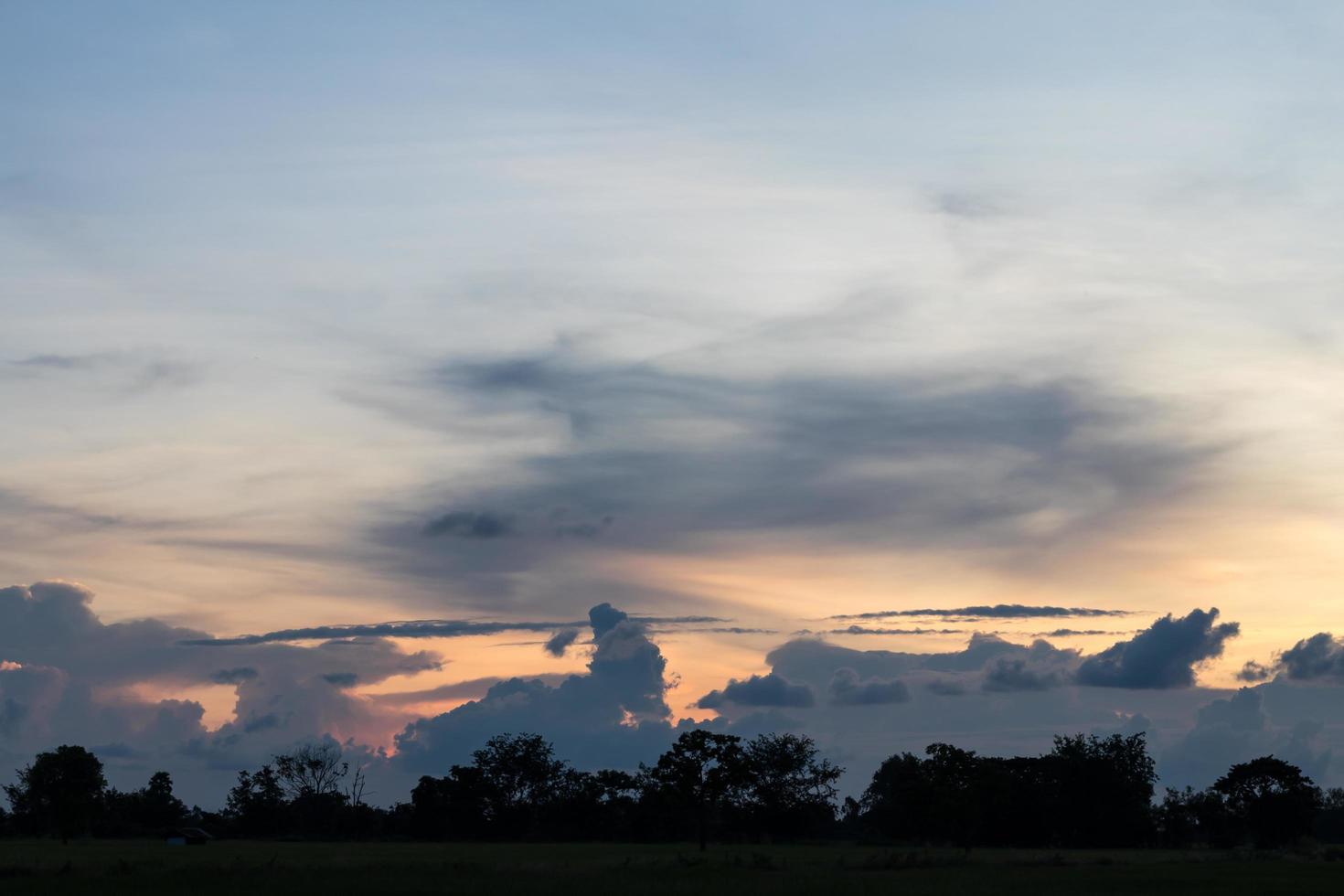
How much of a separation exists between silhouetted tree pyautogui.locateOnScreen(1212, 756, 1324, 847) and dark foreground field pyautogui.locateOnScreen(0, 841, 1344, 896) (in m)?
70.1

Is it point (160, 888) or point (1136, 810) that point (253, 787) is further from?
point (160, 888)

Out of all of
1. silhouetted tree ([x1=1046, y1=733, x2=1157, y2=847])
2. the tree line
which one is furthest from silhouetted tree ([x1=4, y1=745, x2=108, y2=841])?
silhouetted tree ([x1=1046, y1=733, x2=1157, y2=847])

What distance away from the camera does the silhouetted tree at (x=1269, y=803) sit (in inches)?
6511

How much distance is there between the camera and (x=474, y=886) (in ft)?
214

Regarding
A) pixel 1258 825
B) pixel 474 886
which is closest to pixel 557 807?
pixel 1258 825

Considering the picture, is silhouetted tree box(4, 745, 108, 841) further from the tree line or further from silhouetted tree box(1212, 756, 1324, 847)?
silhouetted tree box(1212, 756, 1324, 847)

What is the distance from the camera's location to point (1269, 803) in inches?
6575

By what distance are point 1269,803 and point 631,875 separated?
402ft

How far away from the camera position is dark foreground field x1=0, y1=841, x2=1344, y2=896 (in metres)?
64.6

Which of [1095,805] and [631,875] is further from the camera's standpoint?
[1095,805]

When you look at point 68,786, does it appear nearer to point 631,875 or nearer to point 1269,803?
point 631,875

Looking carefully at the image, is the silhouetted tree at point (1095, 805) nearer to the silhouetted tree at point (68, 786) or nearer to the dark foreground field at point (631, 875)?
the dark foreground field at point (631, 875)

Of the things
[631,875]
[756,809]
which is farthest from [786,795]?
[631,875]

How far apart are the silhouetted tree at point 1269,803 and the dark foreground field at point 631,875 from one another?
7005cm
